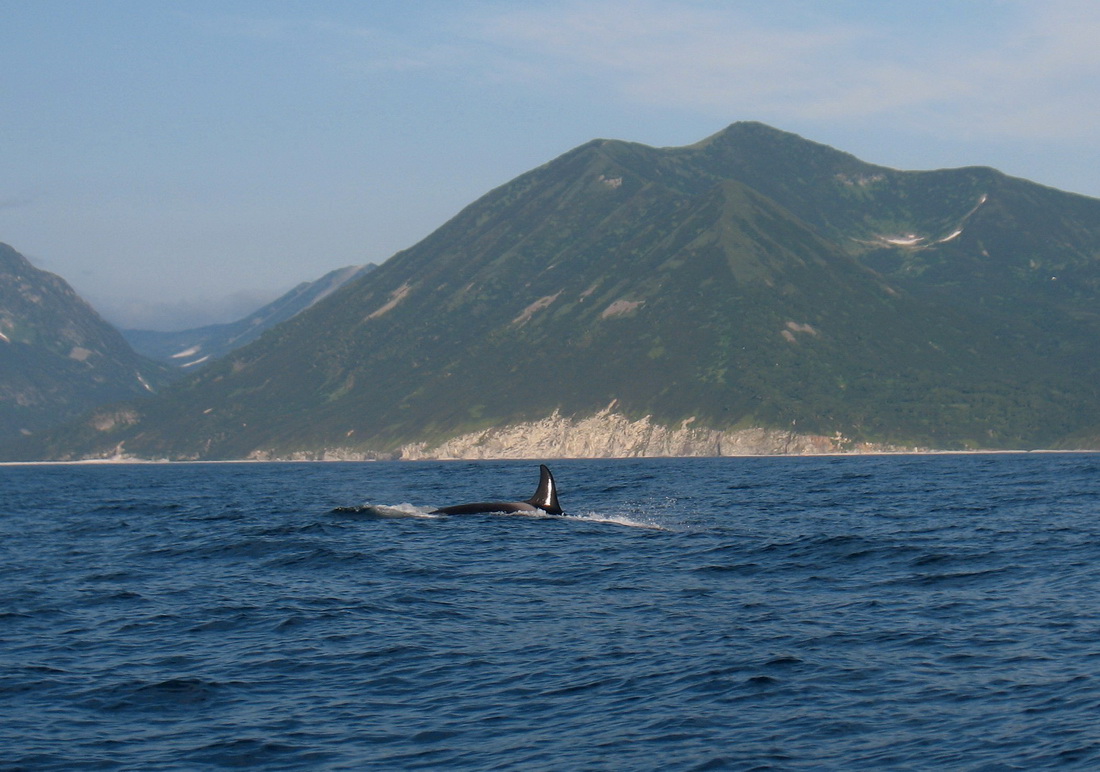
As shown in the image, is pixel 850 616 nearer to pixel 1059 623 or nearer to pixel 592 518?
pixel 1059 623

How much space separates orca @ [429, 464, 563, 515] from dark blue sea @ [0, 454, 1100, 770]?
8.86 m

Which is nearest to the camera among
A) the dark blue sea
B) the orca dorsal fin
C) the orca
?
the dark blue sea

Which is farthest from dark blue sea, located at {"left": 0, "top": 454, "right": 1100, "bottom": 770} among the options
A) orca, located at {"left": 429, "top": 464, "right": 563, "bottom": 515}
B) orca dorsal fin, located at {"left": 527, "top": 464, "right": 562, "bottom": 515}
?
orca dorsal fin, located at {"left": 527, "top": 464, "right": 562, "bottom": 515}

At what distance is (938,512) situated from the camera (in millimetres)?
78062

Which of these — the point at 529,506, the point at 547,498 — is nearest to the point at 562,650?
the point at 547,498

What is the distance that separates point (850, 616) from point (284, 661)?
17204mm

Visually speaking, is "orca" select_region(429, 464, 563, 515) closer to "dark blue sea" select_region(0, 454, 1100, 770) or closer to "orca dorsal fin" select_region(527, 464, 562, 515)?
"orca dorsal fin" select_region(527, 464, 562, 515)

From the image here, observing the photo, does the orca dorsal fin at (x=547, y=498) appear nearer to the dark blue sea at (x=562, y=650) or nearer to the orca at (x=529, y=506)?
the orca at (x=529, y=506)

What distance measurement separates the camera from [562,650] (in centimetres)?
3375

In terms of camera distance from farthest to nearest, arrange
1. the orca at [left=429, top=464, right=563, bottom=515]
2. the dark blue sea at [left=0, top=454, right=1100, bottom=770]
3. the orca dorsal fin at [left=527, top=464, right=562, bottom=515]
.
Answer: the orca dorsal fin at [left=527, top=464, right=562, bottom=515] → the orca at [left=429, top=464, right=563, bottom=515] → the dark blue sea at [left=0, top=454, right=1100, bottom=770]

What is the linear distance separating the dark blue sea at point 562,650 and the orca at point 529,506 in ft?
29.1

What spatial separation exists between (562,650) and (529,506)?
45.0 meters

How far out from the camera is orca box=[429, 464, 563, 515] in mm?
76375

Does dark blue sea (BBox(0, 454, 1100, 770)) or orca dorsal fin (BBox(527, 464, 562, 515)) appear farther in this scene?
orca dorsal fin (BBox(527, 464, 562, 515))
